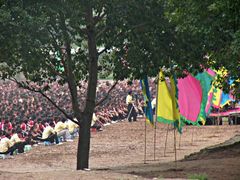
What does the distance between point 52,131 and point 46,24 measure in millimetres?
12791

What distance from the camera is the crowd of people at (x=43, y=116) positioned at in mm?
26750

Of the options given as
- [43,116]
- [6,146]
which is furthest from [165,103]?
[43,116]

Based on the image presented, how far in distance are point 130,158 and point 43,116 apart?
45.3 feet

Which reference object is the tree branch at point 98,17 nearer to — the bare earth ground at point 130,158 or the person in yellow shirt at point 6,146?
the bare earth ground at point 130,158

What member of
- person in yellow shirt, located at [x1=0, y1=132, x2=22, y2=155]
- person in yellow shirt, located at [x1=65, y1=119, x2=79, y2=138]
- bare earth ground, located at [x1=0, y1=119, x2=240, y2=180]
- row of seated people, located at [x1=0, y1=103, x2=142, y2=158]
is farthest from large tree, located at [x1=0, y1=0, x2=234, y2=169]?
person in yellow shirt, located at [x1=65, y1=119, x2=79, y2=138]

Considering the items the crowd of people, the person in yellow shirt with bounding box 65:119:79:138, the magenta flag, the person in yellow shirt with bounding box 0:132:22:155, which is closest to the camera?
the magenta flag

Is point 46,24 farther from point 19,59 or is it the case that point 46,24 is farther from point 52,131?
point 52,131

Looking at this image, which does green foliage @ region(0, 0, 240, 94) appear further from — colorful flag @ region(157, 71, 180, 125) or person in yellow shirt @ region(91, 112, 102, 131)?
person in yellow shirt @ region(91, 112, 102, 131)

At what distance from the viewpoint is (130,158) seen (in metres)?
23.2

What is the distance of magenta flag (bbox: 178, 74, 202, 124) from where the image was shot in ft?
68.7

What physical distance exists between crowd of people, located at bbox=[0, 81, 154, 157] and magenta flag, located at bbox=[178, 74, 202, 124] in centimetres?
278

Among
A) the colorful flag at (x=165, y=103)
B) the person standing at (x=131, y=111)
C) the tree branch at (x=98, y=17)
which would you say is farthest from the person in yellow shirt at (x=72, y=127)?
the tree branch at (x=98, y=17)

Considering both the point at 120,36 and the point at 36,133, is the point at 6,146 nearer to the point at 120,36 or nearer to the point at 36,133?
the point at 36,133

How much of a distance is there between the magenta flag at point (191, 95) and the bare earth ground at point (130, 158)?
1.58m
